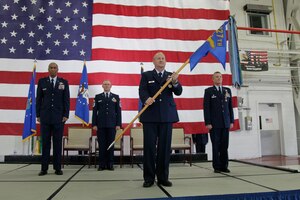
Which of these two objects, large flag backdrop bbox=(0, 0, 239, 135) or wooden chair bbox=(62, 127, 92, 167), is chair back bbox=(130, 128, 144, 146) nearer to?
large flag backdrop bbox=(0, 0, 239, 135)

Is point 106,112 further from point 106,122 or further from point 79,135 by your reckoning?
point 79,135

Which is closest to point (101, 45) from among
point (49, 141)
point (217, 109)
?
point (49, 141)

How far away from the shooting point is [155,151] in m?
2.91

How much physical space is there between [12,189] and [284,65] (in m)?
9.09

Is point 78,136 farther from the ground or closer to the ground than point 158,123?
closer to the ground

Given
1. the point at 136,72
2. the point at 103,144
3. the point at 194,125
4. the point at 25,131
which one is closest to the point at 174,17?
the point at 136,72

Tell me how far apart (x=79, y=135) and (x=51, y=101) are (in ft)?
5.37

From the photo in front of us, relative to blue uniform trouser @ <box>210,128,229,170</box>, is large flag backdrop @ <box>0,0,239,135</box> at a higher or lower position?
higher

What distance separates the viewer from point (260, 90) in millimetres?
8953

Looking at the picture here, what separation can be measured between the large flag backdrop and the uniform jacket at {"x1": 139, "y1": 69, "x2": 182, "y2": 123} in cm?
296

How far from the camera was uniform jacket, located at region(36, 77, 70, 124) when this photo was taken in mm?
3838

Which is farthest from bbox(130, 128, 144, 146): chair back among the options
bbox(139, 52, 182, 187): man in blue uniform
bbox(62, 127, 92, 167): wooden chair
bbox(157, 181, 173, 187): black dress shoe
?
bbox(157, 181, 173, 187): black dress shoe

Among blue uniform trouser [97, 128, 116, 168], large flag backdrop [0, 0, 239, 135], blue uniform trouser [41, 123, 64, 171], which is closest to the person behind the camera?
blue uniform trouser [41, 123, 64, 171]

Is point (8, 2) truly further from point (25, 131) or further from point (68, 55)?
point (25, 131)
